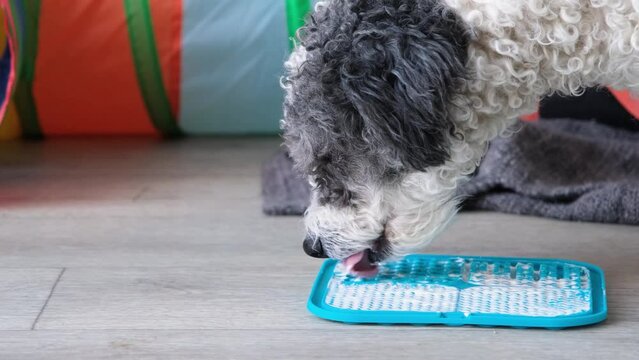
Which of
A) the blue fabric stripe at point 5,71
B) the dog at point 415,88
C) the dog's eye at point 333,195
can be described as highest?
the dog at point 415,88

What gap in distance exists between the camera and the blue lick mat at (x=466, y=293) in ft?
5.20

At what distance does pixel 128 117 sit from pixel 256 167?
0.50m

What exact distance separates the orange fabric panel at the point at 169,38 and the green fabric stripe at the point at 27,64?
317mm

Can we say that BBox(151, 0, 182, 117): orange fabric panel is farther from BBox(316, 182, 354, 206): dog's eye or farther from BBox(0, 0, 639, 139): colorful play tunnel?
BBox(316, 182, 354, 206): dog's eye

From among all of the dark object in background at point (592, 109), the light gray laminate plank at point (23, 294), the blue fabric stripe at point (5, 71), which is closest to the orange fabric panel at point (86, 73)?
the blue fabric stripe at point (5, 71)

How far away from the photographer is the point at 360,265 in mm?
1727

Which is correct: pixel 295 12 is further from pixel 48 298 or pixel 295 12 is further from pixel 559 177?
pixel 48 298

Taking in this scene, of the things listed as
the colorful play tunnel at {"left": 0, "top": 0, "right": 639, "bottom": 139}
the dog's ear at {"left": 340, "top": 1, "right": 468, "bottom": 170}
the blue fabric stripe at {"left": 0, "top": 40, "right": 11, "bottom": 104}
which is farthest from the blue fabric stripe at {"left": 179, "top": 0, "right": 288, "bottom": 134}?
the dog's ear at {"left": 340, "top": 1, "right": 468, "bottom": 170}

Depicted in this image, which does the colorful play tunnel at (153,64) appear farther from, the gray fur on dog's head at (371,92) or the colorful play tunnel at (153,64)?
the gray fur on dog's head at (371,92)

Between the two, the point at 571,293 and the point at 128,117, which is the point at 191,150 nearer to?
the point at 128,117

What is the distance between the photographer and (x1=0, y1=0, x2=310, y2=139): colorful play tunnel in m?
2.66

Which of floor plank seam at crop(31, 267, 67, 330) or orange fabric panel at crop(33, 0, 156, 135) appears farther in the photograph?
orange fabric panel at crop(33, 0, 156, 135)

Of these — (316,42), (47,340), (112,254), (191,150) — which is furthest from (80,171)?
(316,42)

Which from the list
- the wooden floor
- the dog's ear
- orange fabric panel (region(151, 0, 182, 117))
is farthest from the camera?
orange fabric panel (region(151, 0, 182, 117))
